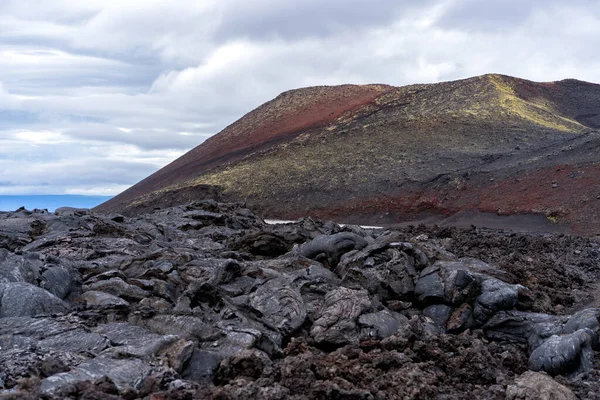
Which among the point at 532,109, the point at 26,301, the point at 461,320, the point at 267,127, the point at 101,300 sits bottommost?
the point at 461,320

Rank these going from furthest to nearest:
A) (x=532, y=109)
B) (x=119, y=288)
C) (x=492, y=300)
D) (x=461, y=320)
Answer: (x=532, y=109)
(x=492, y=300)
(x=461, y=320)
(x=119, y=288)

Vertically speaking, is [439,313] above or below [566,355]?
above

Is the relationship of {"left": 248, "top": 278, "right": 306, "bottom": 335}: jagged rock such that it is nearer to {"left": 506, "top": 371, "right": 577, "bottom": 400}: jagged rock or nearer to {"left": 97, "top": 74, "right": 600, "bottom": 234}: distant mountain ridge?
{"left": 506, "top": 371, "right": 577, "bottom": 400}: jagged rock

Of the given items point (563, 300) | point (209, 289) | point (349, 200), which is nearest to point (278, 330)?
point (209, 289)

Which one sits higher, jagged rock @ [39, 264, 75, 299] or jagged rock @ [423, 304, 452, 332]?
jagged rock @ [39, 264, 75, 299]

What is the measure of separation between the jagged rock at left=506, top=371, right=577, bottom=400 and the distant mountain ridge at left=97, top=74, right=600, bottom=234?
20028 mm

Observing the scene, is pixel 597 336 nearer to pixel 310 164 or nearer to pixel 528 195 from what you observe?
pixel 528 195

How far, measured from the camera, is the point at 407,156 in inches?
1698

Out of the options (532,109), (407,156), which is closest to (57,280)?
(407,156)

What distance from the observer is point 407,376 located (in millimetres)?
7602

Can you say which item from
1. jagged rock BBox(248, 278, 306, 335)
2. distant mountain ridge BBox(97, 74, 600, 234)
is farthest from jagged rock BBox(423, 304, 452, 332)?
distant mountain ridge BBox(97, 74, 600, 234)

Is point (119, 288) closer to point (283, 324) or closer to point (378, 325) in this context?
point (283, 324)

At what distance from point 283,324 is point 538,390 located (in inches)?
135

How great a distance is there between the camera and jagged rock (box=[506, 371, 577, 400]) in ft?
23.8
